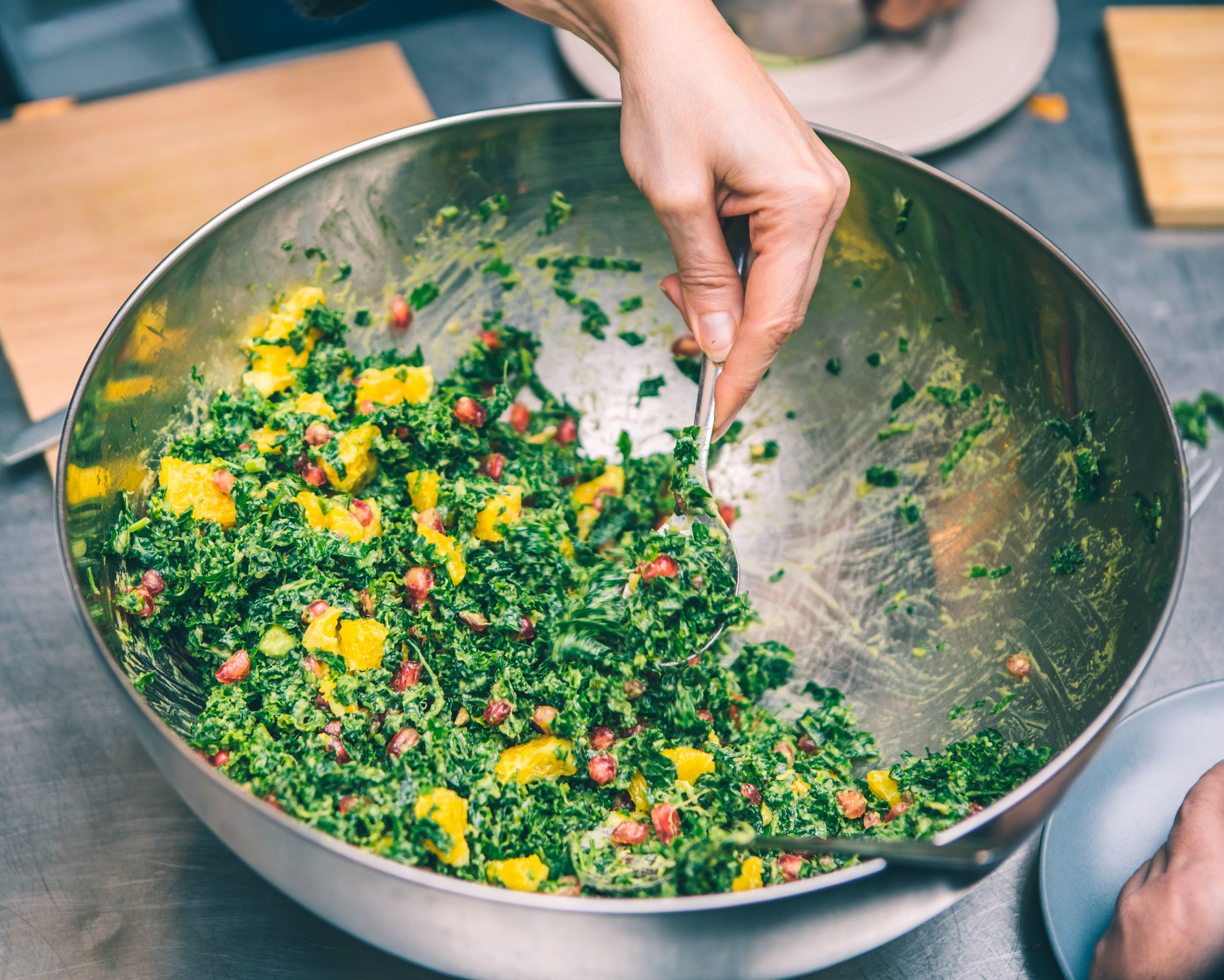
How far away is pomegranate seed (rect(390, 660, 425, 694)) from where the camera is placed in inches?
83.2

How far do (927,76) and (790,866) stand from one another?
3.08 meters

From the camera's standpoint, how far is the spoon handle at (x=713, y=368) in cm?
212

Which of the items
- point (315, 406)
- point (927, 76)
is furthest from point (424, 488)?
point (927, 76)

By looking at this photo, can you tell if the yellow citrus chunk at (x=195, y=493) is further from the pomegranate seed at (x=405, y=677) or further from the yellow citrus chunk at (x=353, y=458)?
the pomegranate seed at (x=405, y=677)

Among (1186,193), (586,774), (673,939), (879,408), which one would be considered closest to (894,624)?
(879,408)

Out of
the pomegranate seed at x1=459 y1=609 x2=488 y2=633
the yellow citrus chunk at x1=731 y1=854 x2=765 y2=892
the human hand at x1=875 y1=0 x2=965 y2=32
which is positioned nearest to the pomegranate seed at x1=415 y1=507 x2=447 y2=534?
the pomegranate seed at x1=459 y1=609 x2=488 y2=633

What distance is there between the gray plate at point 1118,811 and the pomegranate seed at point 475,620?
1.43 metres

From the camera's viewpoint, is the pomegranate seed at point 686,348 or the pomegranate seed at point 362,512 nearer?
the pomegranate seed at point 362,512

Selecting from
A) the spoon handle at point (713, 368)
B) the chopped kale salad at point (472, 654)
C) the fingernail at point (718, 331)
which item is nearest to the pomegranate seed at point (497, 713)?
the chopped kale salad at point (472, 654)

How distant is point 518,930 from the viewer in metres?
1.37

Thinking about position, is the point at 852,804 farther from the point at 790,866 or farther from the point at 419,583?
the point at 419,583

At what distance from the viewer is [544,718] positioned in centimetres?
208

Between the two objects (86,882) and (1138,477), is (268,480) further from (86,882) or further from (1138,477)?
(1138,477)

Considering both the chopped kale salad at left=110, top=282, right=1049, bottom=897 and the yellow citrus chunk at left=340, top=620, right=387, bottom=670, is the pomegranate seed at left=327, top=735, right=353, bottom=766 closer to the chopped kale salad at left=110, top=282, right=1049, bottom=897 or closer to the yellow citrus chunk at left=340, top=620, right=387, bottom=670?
the chopped kale salad at left=110, top=282, right=1049, bottom=897
